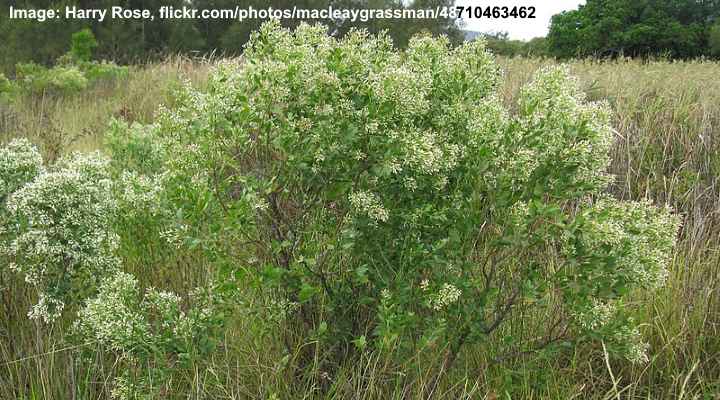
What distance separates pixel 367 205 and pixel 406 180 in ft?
0.70

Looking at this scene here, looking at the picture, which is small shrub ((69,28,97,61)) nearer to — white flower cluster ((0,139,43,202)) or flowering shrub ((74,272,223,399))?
white flower cluster ((0,139,43,202))

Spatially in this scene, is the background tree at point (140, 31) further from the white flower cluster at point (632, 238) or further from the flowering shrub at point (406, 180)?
the white flower cluster at point (632, 238)

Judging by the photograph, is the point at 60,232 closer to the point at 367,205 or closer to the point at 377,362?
the point at 367,205

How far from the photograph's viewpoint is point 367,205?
244cm

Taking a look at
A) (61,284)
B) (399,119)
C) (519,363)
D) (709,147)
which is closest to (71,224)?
(61,284)

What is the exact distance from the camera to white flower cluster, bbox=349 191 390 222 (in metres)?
2.43

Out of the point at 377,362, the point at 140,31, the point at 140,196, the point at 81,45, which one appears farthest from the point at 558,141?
the point at 140,31

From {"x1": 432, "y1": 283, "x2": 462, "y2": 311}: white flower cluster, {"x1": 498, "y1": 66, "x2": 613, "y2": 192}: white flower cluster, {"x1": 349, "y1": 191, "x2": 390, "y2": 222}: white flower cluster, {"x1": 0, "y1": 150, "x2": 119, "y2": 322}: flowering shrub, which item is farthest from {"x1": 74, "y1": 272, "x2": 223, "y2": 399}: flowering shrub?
{"x1": 498, "y1": 66, "x2": 613, "y2": 192}: white flower cluster

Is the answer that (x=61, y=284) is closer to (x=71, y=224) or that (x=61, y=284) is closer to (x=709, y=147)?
(x=71, y=224)

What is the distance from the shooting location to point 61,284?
2816 millimetres

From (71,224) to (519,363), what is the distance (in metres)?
2.03

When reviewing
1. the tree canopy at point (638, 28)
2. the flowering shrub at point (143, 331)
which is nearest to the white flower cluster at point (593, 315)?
the flowering shrub at point (143, 331)

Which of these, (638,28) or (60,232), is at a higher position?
(638,28)

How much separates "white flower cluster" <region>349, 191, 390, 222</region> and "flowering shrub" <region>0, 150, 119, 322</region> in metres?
1.12
